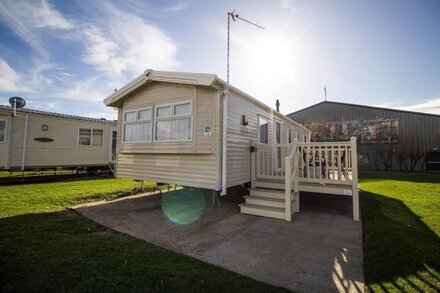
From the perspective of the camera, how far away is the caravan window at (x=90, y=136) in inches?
549

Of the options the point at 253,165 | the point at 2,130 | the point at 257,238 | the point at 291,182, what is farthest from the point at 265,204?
the point at 2,130

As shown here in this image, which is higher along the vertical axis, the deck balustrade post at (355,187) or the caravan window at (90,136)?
the caravan window at (90,136)

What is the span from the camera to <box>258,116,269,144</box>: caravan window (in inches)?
331

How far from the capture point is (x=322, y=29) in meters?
8.38

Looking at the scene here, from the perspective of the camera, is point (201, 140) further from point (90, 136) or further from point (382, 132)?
point (382, 132)

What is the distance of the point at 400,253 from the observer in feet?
11.9

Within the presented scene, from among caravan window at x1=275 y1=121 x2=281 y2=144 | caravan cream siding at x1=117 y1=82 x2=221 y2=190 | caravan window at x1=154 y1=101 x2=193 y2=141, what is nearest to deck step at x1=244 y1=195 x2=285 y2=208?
caravan cream siding at x1=117 y1=82 x2=221 y2=190

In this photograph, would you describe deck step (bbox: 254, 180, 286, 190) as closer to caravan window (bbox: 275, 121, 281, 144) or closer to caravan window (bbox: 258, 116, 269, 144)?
caravan window (bbox: 258, 116, 269, 144)

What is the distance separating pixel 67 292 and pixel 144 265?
925 millimetres

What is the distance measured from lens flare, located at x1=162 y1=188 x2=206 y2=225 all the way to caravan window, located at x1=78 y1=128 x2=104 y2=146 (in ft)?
26.9

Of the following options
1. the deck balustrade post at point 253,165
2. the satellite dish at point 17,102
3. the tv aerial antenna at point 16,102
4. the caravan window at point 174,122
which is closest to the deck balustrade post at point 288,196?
the deck balustrade post at point 253,165

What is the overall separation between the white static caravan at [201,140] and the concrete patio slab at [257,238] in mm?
760

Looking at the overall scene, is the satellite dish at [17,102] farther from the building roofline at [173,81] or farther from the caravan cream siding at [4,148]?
the building roofline at [173,81]

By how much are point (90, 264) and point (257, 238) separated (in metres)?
2.83
